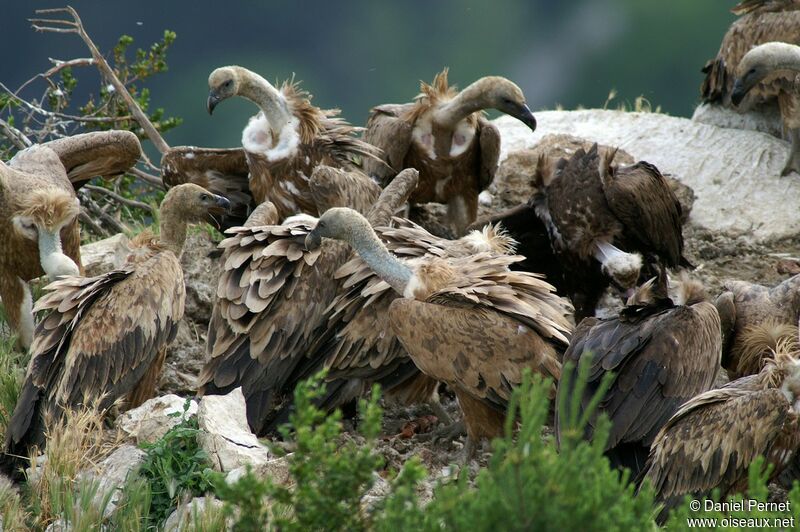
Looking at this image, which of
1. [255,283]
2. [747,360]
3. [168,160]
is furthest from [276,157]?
[747,360]

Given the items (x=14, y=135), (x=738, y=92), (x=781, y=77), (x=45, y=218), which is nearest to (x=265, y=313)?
(x=45, y=218)

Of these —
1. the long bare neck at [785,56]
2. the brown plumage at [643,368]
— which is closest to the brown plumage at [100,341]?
the brown plumage at [643,368]

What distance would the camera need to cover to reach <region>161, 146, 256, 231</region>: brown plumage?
7.92 m

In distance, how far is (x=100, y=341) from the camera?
575 centimetres

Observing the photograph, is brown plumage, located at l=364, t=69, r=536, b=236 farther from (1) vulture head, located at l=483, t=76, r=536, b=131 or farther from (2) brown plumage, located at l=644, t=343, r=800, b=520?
(2) brown plumage, located at l=644, t=343, r=800, b=520

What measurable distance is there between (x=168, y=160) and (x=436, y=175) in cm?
184

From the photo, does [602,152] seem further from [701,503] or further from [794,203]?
[701,503]

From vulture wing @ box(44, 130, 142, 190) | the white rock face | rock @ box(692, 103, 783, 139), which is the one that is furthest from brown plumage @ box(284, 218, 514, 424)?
rock @ box(692, 103, 783, 139)

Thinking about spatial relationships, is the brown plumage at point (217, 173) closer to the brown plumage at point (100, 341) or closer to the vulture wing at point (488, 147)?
the vulture wing at point (488, 147)

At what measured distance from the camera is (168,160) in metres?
7.96

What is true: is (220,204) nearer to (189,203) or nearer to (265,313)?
(189,203)

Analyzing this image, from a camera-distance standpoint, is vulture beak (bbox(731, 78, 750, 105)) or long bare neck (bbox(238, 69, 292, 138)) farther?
vulture beak (bbox(731, 78, 750, 105))

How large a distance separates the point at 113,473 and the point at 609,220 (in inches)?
137

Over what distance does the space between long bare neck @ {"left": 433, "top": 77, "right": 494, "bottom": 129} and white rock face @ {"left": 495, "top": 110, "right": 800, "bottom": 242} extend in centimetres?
147
